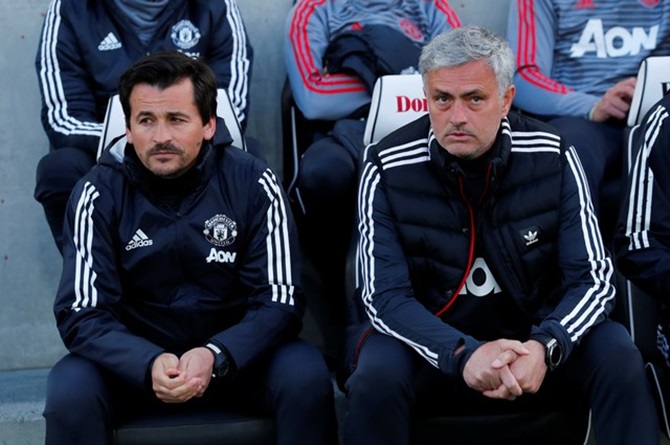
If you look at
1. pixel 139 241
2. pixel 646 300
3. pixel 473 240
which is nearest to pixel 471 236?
pixel 473 240

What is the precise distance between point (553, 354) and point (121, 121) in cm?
129

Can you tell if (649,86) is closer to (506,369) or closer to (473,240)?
(473,240)

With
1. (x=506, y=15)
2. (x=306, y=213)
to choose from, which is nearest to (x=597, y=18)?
(x=506, y=15)

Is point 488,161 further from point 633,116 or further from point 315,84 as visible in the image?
point 315,84

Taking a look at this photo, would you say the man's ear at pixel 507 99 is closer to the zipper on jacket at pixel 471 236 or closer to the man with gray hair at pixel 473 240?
the man with gray hair at pixel 473 240

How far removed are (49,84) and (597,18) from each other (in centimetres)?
170

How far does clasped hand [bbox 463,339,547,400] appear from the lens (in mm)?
2521

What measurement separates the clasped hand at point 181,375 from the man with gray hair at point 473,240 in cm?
32

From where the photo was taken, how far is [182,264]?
9.43 ft

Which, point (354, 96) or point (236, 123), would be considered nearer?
point (236, 123)

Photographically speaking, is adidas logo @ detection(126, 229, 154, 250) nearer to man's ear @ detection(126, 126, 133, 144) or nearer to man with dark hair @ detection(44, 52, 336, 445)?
man with dark hair @ detection(44, 52, 336, 445)

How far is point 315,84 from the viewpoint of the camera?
3730 mm

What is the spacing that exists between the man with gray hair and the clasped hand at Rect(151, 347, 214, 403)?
1.05 feet

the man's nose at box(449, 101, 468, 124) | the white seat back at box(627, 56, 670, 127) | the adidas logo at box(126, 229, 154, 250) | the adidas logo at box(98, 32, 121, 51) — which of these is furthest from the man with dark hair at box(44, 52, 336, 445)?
the white seat back at box(627, 56, 670, 127)
